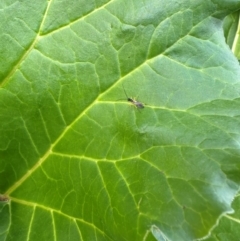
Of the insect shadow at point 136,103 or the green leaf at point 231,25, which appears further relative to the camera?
the green leaf at point 231,25

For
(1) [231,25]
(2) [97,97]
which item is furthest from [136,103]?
(1) [231,25]

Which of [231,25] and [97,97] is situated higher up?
[97,97]

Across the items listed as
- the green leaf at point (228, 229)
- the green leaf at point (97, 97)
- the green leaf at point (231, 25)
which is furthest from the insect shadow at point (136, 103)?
the green leaf at point (231, 25)

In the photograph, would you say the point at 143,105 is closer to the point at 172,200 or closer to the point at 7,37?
the point at 172,200

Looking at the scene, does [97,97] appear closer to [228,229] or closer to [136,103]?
[136,103]

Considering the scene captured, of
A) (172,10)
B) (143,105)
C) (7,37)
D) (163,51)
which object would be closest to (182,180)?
(143,105)

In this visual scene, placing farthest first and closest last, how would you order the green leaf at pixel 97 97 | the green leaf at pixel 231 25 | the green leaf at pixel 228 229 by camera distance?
the green leaf at pixel 231 25 → the green leaf at pixel 228 229 → the green leaf at pixel 97 97

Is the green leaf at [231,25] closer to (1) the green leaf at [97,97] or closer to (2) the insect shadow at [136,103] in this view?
(1) the green leaf at [97,97]

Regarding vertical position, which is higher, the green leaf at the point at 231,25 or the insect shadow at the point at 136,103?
the insect shadow at the point at 136,103
